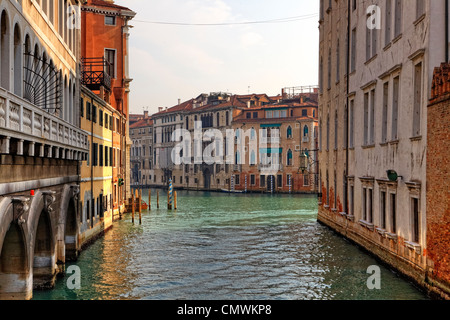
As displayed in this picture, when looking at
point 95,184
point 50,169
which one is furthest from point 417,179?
point 95,184

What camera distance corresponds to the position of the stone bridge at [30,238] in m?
10.8

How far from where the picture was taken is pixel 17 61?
492 inches

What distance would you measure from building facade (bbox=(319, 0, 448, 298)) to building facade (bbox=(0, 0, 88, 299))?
8878mm

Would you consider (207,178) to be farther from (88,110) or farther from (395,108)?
(395,108)

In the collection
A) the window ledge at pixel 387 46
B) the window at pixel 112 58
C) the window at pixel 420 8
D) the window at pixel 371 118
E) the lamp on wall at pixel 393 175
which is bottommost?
the lamp on wall at pixel 393 175

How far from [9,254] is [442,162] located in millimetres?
9238

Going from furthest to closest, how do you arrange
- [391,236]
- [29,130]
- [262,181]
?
[262,181], [391,236], [29,130]

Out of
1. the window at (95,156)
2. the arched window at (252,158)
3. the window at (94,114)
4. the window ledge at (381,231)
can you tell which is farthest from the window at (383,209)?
the arched window at (252,158)

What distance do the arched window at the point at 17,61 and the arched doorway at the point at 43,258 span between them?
4177 millimetres

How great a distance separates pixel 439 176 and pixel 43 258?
32.6 ft

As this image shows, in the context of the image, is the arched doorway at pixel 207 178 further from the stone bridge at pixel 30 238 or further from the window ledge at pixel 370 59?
the stone bridge at pixel 30 238

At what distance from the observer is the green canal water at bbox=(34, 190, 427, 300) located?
51.4ft

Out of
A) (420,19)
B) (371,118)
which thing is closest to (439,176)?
(420,19)
